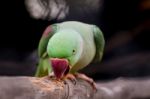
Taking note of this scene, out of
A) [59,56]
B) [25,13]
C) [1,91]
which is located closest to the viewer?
[1,91]

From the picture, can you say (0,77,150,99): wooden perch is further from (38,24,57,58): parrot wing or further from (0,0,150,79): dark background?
(0,0,150,79): dark background

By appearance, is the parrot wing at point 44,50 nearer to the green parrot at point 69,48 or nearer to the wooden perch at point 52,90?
the green parrot at point 69,48

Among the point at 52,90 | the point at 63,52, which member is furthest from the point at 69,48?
the point at 52,90

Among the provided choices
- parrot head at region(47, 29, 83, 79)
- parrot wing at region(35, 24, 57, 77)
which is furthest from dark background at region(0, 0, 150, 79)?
parrot head at region(47, 29, 83, 79)

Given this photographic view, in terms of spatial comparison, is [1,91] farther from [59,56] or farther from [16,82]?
[59,56]

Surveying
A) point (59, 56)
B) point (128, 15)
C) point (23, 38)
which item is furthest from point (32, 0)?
point (59, 56)

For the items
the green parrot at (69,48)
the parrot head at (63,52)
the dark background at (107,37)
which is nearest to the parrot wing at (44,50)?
the green parrot at (69,48)

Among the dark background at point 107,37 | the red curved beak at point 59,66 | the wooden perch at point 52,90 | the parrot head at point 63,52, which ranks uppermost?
the dark background at point 107,37

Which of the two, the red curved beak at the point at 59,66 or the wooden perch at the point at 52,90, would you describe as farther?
the red curved beak at the point at 59,66
